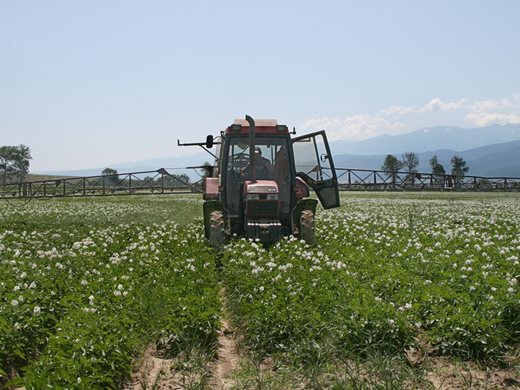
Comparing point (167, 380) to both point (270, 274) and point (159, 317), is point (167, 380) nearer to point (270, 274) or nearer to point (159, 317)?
point (159, 317)

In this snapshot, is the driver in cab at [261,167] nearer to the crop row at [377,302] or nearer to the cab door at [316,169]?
the cab door at [316,169]

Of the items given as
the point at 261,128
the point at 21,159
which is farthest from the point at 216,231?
the point at 21,159

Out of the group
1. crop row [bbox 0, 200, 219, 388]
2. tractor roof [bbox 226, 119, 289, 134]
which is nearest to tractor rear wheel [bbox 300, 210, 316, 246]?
tractor roof [bbox 226, 119, 289, 134]

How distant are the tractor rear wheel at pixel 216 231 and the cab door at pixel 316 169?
237 centimetres

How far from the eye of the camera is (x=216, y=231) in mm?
11672

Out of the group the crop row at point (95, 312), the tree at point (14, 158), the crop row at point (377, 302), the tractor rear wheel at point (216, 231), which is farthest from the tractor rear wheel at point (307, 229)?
the tree at point (14, 158)

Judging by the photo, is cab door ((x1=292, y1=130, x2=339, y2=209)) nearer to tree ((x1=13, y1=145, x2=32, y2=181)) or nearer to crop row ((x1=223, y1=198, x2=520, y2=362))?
crop row ((x1=223, y1=198, x2=520, y2=362))

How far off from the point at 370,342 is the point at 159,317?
2683 mm

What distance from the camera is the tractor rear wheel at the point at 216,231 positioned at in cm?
1165

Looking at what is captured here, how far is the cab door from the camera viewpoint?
41.2 ft

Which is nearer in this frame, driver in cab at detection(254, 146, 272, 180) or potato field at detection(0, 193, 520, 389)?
potato field at detection(0, 193, 520, 389)

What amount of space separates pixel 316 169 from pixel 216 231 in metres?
2.82

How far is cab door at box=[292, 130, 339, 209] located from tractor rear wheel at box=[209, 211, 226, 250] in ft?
7.77

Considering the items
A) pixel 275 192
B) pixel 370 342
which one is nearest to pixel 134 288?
pixel 370 342
